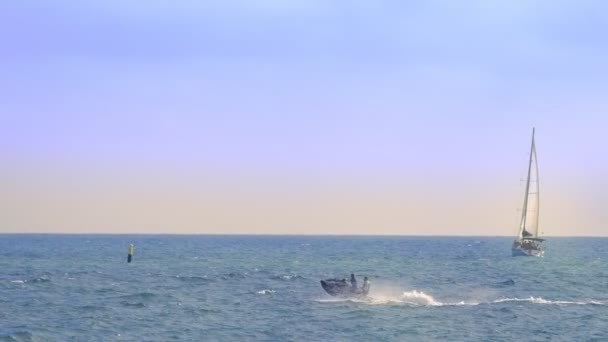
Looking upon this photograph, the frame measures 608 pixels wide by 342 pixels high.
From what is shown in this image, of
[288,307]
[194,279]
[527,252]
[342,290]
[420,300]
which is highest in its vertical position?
[527,252]

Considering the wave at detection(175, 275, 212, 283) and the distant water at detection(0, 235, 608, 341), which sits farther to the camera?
the wave at detection(175, 275, 212, 283)

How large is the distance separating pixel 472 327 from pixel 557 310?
14.4 meters

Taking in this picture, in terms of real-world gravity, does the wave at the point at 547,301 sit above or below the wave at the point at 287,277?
above

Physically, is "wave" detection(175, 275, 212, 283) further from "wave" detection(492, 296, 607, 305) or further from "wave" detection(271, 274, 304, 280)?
"wave" detection(492, 296, 607, 305)

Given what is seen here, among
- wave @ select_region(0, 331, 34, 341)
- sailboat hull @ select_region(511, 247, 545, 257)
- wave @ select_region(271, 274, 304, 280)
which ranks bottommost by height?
wave @ select_region(0, 331, 34, 341)

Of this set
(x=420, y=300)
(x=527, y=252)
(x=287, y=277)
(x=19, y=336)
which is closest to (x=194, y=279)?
(x=287, y=277)

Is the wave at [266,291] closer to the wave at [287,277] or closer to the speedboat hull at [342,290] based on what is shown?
the speedboat hull at [342,290]

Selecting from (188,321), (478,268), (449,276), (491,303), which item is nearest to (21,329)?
(188,321)

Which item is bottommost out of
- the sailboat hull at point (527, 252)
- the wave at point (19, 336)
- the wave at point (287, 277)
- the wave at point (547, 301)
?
the wave at point (19, 336)

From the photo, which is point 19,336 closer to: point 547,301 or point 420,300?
point 420,300

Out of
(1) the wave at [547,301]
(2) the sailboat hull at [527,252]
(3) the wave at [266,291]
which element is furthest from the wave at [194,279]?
(2) the sailboat hull at [527,252]

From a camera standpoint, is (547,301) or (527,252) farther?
(527,252)

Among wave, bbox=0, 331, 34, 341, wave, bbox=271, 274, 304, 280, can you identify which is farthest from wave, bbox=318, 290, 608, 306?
wave, bbox=0, 331, 34, 341

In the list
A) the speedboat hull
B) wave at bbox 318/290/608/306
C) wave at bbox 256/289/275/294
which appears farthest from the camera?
wave at bbox 256/289/275/294
